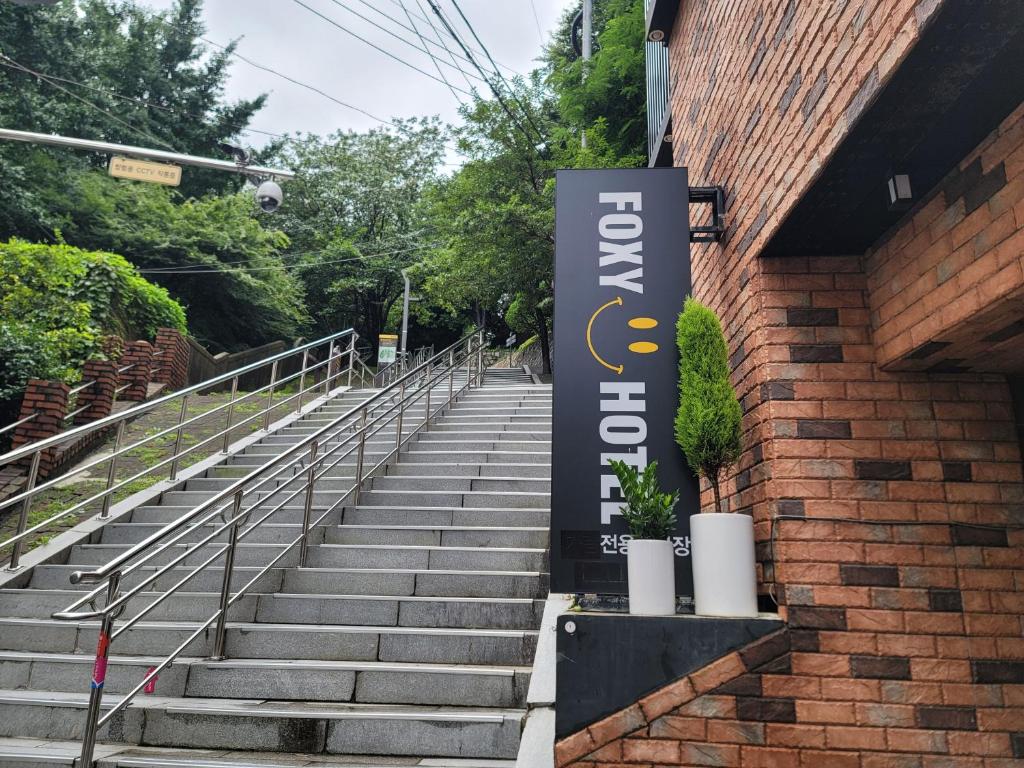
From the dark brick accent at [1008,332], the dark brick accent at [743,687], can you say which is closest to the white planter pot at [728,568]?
the dark brick accent at [743,687]

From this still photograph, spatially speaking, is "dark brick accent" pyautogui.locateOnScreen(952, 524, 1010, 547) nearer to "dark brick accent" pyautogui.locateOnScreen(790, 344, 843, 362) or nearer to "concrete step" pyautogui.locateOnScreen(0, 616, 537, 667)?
"dark brick accent" pyautogui.locateOnScreen(790, 344, 843, 362)

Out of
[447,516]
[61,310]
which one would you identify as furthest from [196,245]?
[447,516]

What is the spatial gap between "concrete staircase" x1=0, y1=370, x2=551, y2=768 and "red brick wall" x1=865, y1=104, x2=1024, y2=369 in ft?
7.90

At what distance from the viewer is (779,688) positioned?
2451mm

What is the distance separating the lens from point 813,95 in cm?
246

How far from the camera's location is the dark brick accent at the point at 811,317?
9.26ft

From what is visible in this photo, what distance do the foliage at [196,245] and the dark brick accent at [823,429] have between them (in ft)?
61.6

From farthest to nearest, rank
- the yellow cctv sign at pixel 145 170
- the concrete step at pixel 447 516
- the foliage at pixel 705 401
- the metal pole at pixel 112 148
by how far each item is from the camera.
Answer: the yellow cctv sign at pixel 145 170
the metal pole at pixel 112 148
the concrete step at pixel 447 516
the foliage at pixel 705 401

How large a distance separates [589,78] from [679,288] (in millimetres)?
11029

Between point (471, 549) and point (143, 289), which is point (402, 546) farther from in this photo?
point (143, 289)

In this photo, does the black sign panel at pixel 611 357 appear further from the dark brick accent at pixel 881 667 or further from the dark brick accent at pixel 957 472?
the dark brick accent at pixel 957 472

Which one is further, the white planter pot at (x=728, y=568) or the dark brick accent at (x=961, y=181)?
the white planter pot at (x=728, y=568)

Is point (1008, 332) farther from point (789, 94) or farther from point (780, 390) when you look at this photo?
point (789, 94)

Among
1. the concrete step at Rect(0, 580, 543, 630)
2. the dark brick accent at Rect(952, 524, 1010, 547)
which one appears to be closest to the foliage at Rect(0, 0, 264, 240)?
the concrete step at Rect(0, 580, 543, 630)
